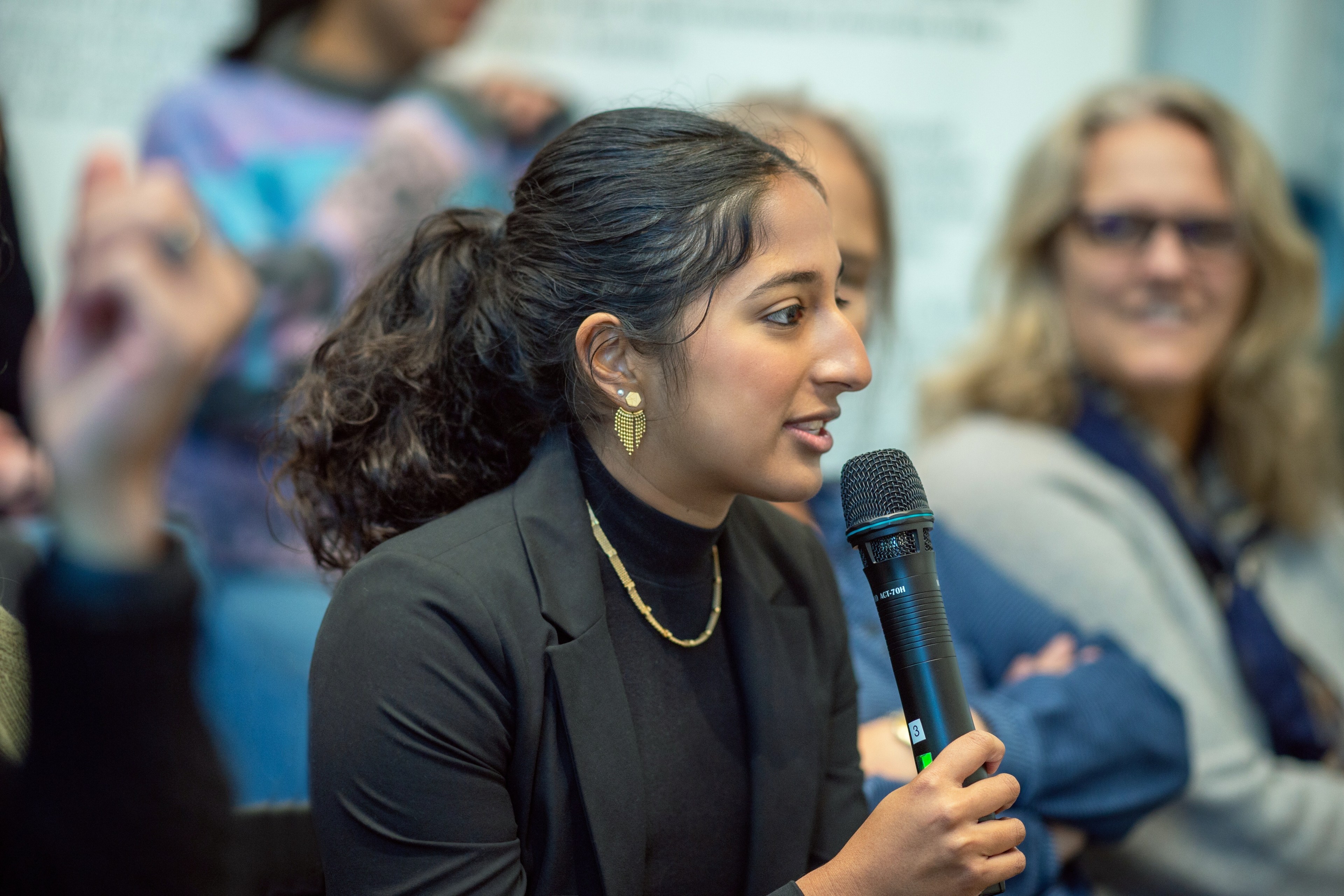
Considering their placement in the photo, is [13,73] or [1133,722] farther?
[13,73]

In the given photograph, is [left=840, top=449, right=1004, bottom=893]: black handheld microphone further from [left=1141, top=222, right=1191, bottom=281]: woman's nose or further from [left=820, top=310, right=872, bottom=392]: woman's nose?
[left=1141, top=222, right=1191, bottom=281]: woman's nose

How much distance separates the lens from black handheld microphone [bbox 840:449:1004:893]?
99cm

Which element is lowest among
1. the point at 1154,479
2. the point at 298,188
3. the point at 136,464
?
the point at 136,464

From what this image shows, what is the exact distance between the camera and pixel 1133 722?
159cm

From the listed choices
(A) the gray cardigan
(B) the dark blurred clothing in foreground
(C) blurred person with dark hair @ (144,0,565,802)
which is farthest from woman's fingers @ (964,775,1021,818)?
(C) blurred person with dark hair @ (144,0,565,802)

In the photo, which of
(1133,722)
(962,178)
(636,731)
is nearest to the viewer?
(636,731)

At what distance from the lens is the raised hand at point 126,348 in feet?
5.57

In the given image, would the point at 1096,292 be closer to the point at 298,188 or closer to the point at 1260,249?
the point at 1260,249

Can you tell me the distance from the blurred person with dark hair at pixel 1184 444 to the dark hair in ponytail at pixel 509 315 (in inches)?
45.2

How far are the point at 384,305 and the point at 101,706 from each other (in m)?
0.55

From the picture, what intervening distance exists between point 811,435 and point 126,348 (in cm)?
147

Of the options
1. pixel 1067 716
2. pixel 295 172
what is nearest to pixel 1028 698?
pixel 1067 716

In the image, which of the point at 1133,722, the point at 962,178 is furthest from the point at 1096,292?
the point at 1133,722

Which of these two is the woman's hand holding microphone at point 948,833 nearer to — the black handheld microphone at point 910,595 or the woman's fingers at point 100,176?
the black handheld microphone at point 910,595
